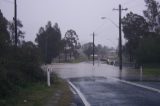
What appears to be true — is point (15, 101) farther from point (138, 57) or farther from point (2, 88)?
point (138, 57)

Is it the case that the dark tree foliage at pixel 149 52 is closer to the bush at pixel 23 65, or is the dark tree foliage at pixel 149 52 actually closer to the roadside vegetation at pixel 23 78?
the roadside vegetation at pixel 23 78

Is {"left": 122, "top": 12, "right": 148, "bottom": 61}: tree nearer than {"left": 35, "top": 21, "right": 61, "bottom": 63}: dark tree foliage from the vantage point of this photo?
Yes

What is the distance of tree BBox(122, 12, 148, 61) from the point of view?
Answer: 314 ft

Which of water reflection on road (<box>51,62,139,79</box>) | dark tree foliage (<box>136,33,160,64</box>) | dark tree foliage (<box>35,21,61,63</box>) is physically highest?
dark tree foliage (<box>35,21,61,63</box>)

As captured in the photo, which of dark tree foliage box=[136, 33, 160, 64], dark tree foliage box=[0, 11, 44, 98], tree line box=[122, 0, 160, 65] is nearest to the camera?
dark tree foliage box=[0, 11, 44, 98]

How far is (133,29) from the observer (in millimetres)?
98188

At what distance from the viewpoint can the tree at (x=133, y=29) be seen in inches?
3767

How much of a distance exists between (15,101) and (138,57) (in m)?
53.4

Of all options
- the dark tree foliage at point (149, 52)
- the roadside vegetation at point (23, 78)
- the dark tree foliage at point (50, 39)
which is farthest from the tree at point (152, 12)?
the roadside vegetation at point (23, 78)

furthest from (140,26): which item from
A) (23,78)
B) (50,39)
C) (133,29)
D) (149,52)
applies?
(23,78)

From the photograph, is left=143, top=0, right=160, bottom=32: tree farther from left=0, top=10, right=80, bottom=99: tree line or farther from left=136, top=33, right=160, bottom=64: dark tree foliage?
left=0, top=10, right=80, bottom=99: tree line

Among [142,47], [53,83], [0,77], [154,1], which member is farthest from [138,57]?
[0,77]

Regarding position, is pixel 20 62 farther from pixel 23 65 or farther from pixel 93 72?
pixel 93 72

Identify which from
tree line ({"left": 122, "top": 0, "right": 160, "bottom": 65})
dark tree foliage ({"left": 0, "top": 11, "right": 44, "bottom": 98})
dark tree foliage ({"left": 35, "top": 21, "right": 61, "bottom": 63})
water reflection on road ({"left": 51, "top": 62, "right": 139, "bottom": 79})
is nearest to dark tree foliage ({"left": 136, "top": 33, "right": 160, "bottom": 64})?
water reflection on road ({"left": 51, "top": 62, "right": 139, "bottom": 79})
